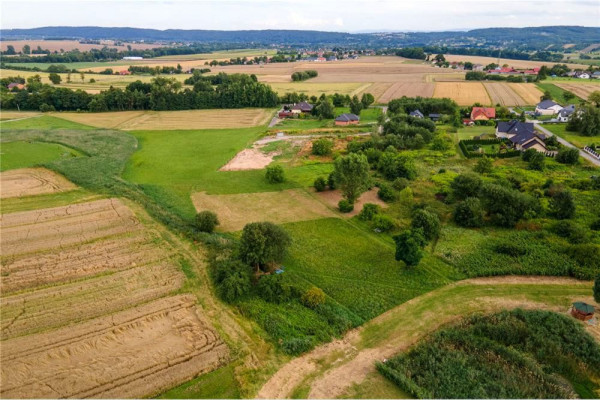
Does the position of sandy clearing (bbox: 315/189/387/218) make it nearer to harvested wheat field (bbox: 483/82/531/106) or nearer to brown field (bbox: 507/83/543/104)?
harvested wheat field (bbox: 483/82/531/106)

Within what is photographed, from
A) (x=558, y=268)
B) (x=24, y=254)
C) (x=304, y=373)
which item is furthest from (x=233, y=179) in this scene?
(x=558, y=268)

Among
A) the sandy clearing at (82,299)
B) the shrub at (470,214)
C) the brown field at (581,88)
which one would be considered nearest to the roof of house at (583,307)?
the shrub at (470,214)

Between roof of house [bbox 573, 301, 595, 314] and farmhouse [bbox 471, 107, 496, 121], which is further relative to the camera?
farmhouse [bbox 471, 107, 496, 121]

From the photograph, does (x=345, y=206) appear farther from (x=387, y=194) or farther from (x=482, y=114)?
(x=482, y=114)

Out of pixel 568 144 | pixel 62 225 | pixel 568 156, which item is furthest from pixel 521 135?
pixel 62 225

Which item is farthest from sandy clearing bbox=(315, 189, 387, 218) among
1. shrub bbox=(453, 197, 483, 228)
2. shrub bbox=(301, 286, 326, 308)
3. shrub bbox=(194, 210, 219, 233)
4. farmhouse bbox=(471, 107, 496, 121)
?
farmhouse bbox=(471, 107, 496, 121)

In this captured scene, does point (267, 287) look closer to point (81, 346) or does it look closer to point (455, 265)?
point (81, 346)
